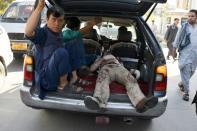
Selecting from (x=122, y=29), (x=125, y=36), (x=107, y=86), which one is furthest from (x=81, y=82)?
(x=122, y=29)

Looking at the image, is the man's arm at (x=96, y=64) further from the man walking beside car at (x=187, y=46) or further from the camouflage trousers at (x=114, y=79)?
the man walking beside car at (x=187, y=46)

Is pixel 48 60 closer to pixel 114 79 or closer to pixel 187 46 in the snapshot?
pixel 114 79

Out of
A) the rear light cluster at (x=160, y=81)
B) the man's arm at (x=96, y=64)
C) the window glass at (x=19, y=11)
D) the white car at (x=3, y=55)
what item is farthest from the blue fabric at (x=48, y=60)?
the window glass at (x=19, y=11)

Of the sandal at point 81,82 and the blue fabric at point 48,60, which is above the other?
the blue fabric at point 48,60

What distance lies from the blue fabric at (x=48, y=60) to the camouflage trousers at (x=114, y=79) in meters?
0.51

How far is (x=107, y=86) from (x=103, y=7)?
1566mm

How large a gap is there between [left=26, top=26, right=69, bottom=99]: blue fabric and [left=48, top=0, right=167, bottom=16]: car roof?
1064 mm

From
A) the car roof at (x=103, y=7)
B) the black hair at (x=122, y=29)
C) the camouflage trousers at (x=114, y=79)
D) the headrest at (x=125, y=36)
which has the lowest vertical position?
the camouflage trousers at (x=114, y=79)

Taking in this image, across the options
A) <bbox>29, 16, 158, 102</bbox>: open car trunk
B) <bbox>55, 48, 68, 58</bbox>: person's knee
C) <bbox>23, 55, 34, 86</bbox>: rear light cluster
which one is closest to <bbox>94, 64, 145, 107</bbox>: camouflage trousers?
<bbox>29, 16, 158, 102</bbox>: open car trunk

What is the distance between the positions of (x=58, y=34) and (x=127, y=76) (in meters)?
1.12

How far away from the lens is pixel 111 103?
17.2ft

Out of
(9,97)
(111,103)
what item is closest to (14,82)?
(9,97)

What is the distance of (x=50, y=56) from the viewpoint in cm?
537

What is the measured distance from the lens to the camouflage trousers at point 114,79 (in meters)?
5.22
